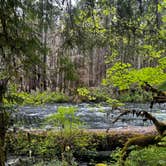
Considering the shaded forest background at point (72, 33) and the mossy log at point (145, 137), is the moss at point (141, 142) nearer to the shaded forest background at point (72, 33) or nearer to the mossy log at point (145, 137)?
the mossy log at point (145, 137)

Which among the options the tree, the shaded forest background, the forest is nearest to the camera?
the tree

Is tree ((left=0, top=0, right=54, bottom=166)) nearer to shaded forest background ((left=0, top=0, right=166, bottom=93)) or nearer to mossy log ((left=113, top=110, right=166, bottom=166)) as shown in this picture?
shaded forest background ((left=0, top=0, right=166, bottom=93))

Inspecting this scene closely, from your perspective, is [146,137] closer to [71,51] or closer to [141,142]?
[141,142]

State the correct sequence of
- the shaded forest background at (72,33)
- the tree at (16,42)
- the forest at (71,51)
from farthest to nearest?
the shaded forest background at (72,33)
the forest at (71,51)
the tree at (16,42)

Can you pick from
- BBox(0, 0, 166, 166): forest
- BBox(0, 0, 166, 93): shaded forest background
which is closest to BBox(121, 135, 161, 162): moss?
BBox(0, 0, 166, 166): forest

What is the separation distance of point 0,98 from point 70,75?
31.1 inches

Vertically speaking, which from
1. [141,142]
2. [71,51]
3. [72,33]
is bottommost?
[141,142]

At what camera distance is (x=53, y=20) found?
422cm

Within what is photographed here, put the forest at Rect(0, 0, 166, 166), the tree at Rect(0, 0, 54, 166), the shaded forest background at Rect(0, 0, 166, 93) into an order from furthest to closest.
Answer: the shaded forest background at Rect(0, 0, 166, 93), the forest at Rect(0, 0, 166, 166), the tree at Rect(0, 0, 54, 166)

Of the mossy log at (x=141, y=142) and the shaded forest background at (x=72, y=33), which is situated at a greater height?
the shaded forest background at (x=72, y=33)

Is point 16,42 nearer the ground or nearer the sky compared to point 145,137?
nearer the sky

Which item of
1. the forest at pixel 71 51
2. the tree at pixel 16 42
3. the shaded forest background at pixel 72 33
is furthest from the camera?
the shaded forest background at pixel 72 33

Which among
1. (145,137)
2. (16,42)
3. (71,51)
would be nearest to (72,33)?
(71,51)

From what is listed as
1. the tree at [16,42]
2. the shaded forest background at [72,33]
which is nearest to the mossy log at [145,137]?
the shaded forest background at [72,33]
